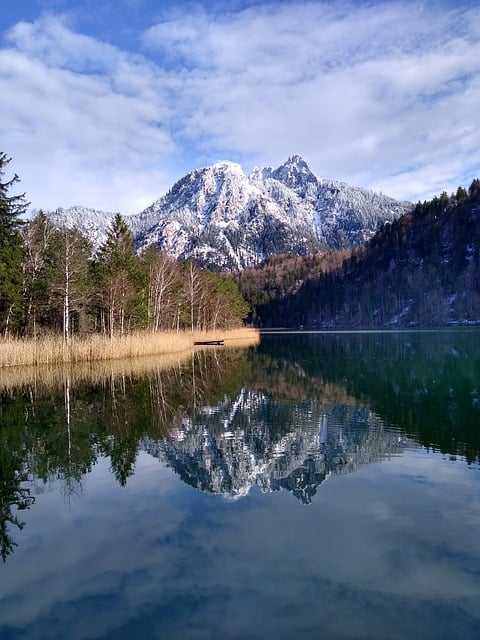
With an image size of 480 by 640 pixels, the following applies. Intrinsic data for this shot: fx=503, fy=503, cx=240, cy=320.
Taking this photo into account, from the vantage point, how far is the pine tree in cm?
3600

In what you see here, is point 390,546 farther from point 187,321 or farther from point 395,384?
point 187,321

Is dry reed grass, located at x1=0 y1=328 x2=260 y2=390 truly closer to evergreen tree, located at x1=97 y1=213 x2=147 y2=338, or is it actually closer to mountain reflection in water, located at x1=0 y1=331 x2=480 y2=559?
mountain reflection in water, located at x1=0 y1=331 x2=480 y2=559

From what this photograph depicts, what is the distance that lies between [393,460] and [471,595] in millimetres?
5961

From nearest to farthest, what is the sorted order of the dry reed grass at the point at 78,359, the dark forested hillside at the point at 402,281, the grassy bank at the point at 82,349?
the dry reed grass at the point at 78,359 < the grassy bank at the point at 82,349 < the dark forested hillside at the point at 402,281

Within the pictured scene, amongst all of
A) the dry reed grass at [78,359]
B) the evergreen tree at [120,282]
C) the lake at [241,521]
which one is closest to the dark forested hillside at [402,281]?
the evergreen tree at [120,282]

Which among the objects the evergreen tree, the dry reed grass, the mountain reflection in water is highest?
the evergreen tree

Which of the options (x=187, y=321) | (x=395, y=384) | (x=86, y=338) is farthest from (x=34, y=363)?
(x=187, y=321)

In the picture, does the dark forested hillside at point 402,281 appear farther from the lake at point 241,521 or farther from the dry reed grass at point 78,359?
the lake at point 241,521

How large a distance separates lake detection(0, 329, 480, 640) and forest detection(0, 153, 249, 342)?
2124 cm

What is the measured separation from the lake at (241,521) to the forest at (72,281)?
69.7 ft

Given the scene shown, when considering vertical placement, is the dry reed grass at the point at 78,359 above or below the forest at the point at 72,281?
below

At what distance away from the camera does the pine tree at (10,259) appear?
36.0 meters

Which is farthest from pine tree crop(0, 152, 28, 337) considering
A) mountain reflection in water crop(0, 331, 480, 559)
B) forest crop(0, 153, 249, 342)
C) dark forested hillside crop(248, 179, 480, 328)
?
dark forested hillside crop(248, 179, 480, 328)

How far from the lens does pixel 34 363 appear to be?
106 ft
